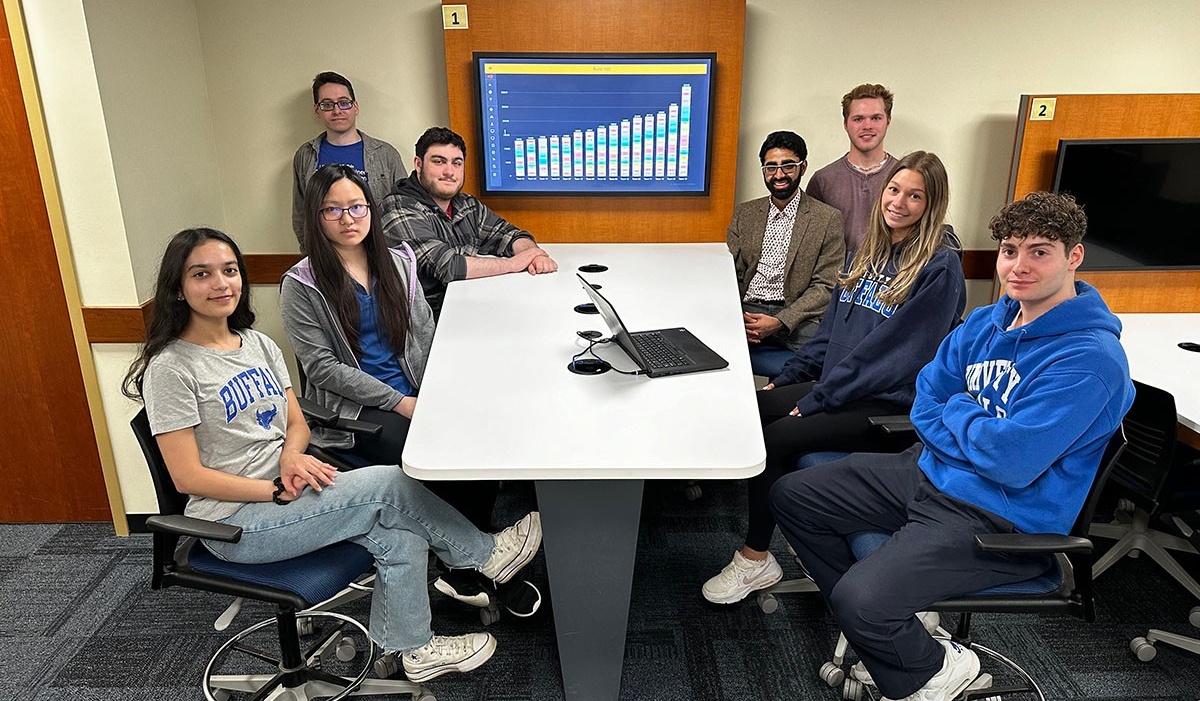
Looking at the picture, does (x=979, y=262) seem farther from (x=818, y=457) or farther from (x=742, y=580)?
(x=742, y=580)

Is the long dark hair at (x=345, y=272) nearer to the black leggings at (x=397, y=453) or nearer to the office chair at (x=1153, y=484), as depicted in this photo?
the black leggings at (x=397, y=453)

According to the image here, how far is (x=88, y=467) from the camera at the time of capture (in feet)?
9.46

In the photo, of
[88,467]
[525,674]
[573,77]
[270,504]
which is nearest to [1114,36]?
[573,77]

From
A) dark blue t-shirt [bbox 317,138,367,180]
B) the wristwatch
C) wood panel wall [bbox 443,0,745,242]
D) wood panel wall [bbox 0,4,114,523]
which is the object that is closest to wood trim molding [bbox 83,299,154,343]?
wood panel wall [bbox 0,4,114,523]

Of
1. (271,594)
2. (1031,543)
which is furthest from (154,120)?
(1031,543)

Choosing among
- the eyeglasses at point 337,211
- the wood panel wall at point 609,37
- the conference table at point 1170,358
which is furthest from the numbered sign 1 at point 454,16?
the conference table at point 1170,358

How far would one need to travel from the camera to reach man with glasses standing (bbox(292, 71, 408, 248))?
3195mm

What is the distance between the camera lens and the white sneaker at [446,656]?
200cm

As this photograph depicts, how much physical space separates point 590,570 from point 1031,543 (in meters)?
0.94

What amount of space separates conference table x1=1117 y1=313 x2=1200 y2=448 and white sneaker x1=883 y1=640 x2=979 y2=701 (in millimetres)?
929

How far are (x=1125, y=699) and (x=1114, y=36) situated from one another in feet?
8.31

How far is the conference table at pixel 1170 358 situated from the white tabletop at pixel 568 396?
123 cm

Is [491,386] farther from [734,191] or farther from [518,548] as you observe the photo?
[734,191]

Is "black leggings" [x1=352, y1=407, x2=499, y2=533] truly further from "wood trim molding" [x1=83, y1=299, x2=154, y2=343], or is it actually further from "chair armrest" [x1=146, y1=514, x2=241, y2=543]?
"wood trim molding" [x1=83, y1=299, x2=154, y2=343]
